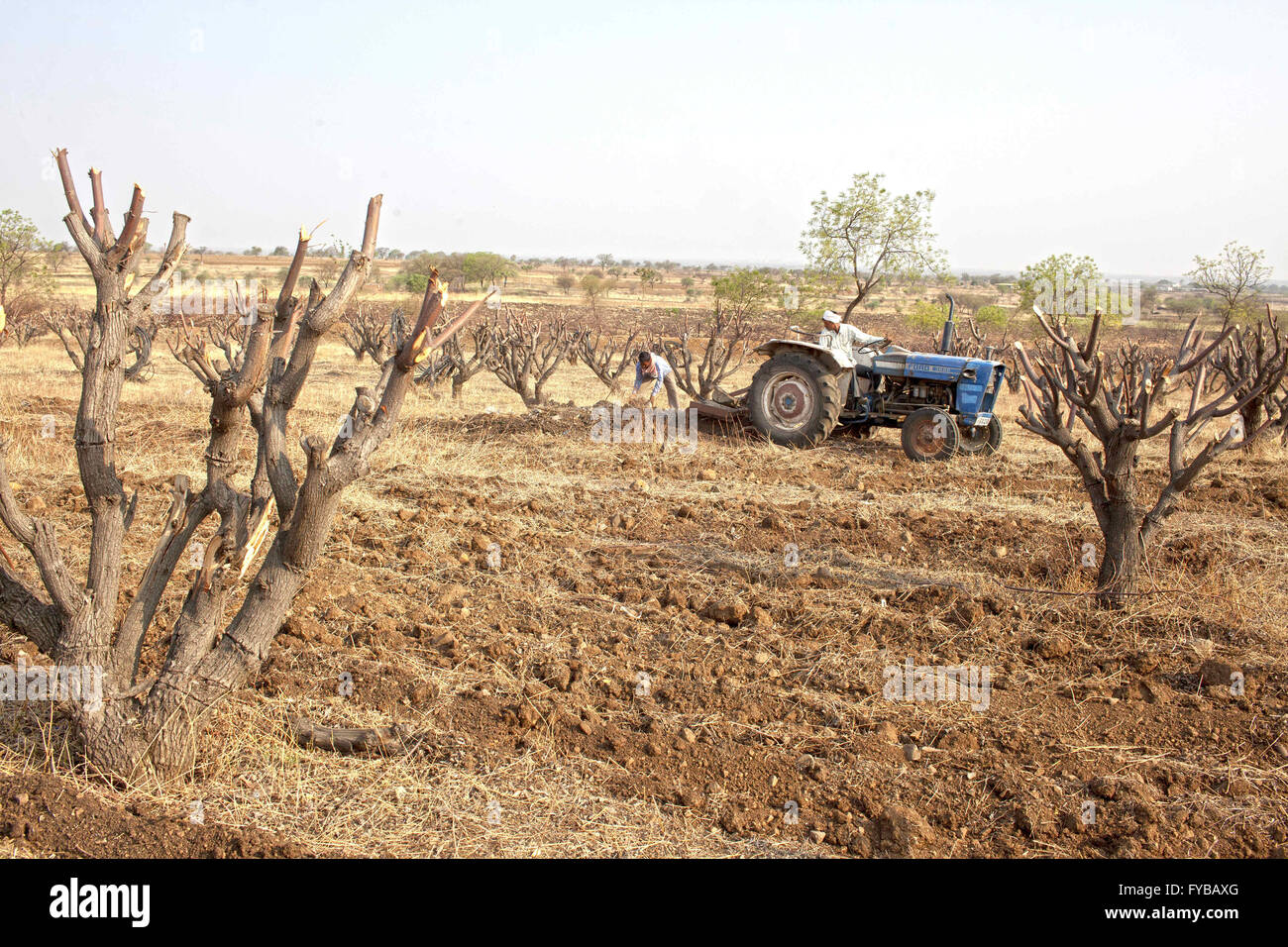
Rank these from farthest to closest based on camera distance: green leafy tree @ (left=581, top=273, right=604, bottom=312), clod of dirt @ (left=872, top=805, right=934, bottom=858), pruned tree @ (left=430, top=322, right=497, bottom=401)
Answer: green leafy tree @ (left=581, top=273, right=604, bottom=312) < pruned tree @ (left=430, top=322, right=497, bottom=401) < clod of dirt @ (left=872, top=805, right=934, bottom=858)

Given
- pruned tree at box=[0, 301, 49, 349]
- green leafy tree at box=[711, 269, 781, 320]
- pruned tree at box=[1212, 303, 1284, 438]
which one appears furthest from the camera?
green leafy tree at box=[711, 269, 781, 320]

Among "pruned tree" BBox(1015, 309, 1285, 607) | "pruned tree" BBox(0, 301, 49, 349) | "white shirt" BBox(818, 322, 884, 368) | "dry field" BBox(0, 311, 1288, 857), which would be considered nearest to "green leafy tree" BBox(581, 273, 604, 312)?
"pruned tree" BBox(0, 301, 49, 349)

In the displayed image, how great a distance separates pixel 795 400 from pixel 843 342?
89 centimetres

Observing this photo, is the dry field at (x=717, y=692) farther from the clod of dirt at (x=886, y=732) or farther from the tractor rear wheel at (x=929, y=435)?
the tractor rear wheel at (x=929, y=435)

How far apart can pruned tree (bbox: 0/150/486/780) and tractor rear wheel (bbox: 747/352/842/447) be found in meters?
7.47

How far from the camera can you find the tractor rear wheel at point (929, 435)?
32.8 ft

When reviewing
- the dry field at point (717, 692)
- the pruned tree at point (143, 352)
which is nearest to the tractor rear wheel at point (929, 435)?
the dry field at point (717, 692)

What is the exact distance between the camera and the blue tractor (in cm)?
1019

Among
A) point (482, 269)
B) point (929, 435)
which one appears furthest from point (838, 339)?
point (482, 269)

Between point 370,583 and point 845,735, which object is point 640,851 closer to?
point 845,735

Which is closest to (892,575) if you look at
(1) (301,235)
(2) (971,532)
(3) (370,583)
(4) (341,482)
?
(2) (971,532)

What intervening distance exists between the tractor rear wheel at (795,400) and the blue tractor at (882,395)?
0.04ft

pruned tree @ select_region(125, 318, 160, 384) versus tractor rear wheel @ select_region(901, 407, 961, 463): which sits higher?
pruned tree @ select_region(125, 318, 160, 384)

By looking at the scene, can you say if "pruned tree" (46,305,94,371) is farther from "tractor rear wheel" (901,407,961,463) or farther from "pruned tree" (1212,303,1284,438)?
"pruned tree" (1212,303,1284,438)
